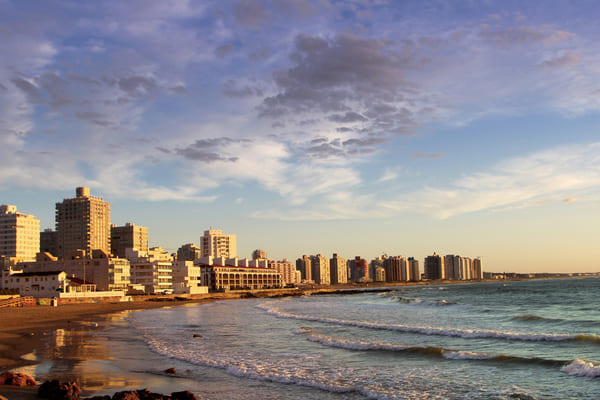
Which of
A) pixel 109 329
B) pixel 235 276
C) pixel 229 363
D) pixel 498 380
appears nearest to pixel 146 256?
pixel 235 276

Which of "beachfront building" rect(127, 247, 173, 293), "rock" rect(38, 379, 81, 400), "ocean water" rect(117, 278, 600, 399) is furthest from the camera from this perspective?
"beachfront building" rect(127, 247, 173, 293)

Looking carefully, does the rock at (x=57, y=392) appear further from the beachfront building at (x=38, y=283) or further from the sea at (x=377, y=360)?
the beachfront building at (x=38, y=283)

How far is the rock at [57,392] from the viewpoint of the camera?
1475 centimetres

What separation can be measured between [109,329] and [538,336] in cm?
3312

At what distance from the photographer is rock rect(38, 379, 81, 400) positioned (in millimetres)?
14750

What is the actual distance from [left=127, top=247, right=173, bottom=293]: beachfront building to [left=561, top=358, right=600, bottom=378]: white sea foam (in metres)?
110

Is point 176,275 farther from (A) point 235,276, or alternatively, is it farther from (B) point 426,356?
(B) point 426,356

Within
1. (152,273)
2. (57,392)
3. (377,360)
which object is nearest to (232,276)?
(152,273)

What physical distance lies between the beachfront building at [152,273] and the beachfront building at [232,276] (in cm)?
2867

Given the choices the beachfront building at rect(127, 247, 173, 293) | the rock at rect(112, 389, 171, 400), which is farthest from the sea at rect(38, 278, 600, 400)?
the beachfront building at rect(127, 247, 173, 293)

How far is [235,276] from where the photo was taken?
16888 centimetres

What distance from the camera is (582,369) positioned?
68.9 ft

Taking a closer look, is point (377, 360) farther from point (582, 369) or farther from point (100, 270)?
point (100, 270)

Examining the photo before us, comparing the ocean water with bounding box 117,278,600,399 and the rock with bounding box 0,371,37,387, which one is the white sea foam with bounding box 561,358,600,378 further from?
the rock with bounding box 0,371,37,387
